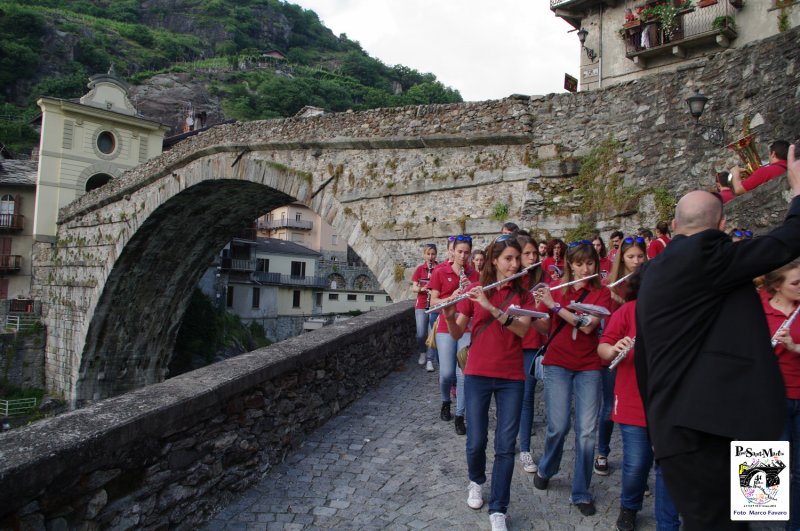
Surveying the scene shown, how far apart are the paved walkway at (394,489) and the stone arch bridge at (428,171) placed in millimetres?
3735

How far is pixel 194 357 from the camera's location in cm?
2538

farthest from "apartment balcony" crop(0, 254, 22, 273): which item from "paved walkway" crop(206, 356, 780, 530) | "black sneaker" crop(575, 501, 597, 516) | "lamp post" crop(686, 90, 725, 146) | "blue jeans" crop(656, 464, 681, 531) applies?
"blue jeans" crop(656, 464, 681, 531)

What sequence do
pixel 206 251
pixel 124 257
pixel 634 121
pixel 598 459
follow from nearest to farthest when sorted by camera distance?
1. pixel 598 459
2. pixel 634 121
3. pixel 124 257
4. pixel 206 251

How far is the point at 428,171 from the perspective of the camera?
31.2 feet

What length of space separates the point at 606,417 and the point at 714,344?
231 centimetres

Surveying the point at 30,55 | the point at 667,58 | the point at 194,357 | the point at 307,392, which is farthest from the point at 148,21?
the point at 307,392

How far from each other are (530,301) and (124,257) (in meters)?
16.7

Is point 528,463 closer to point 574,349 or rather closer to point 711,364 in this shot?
point 574,349

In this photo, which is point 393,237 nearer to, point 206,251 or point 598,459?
point 598,459

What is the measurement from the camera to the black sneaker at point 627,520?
2953 mm

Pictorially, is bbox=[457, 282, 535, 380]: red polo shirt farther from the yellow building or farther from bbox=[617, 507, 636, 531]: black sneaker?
the yellow building

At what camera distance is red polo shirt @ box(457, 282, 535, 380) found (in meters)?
3.03

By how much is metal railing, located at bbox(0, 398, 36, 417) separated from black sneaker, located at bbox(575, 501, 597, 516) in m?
20.9

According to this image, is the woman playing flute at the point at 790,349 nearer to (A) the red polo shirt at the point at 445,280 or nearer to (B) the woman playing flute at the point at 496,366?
(B) the woman playing flute at the point at 496,366
